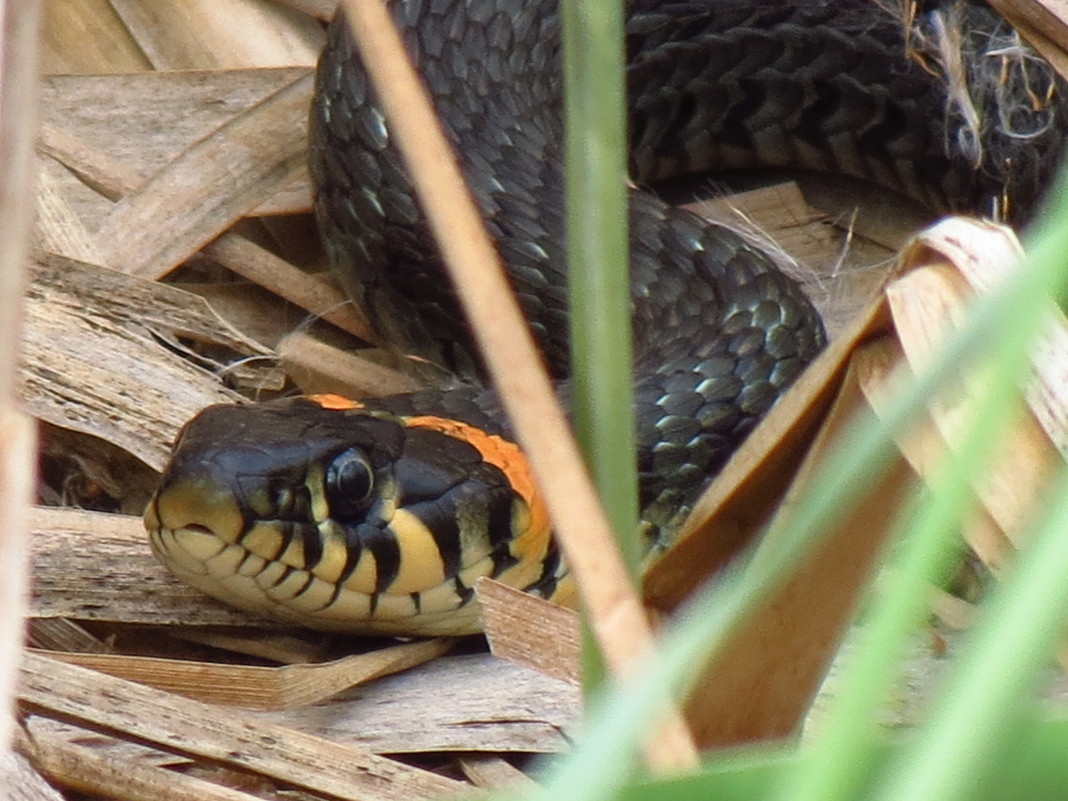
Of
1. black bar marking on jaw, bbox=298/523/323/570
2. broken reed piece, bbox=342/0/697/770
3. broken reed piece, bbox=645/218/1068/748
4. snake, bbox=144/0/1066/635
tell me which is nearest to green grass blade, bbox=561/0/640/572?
broken reed piece, bbox=342/0/697/770

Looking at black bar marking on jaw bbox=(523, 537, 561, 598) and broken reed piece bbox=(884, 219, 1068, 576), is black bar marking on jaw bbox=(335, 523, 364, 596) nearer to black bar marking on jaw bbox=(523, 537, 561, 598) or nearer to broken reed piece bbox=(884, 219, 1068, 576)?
black bar marking on jaw bbox=(523, 537, 561, 598)

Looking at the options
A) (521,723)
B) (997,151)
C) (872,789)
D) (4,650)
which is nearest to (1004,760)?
(872,789)

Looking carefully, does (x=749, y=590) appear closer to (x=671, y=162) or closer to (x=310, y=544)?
(x=310, y=544)

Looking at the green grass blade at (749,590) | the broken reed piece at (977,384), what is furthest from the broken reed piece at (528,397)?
the broken reed piece at (977,384)

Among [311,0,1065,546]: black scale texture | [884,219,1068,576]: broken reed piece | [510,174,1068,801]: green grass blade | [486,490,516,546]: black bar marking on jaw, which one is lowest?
[510,174,1068,801]: green grass blade

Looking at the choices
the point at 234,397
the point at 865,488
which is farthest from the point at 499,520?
the point at 865,488

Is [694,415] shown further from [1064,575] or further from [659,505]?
[1064,575]

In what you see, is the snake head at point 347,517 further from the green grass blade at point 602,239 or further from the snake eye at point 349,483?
the green grass blade at point 602,239
